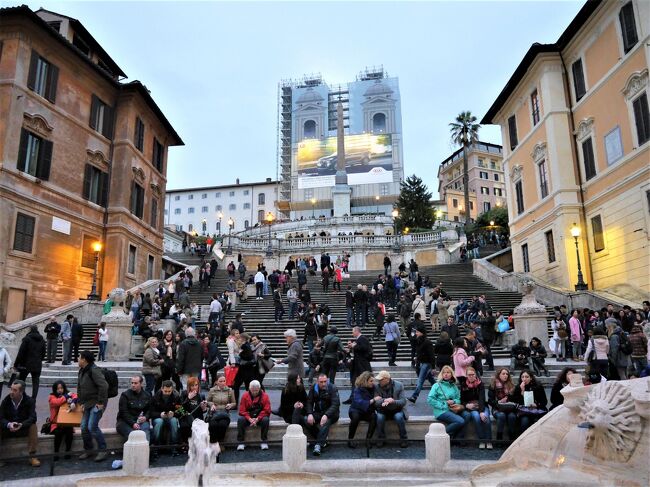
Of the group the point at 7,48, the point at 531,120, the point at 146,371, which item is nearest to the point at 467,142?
the point at 531,120

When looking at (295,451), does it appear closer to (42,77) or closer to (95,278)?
(95,278)

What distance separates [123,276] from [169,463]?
19.7 metres

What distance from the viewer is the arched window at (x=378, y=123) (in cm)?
7925

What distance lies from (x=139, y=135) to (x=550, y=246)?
73.2 ft

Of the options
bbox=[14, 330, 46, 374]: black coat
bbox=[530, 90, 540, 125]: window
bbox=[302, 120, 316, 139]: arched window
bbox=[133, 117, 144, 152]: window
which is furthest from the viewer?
bbox=[302, 120, 316, 139]: arched window

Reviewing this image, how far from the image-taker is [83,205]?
24.0 meters

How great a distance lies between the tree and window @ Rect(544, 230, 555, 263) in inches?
1158

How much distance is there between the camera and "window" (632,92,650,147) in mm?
17859

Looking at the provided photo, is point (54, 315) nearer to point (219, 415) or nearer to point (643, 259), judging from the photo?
point (219, 415)

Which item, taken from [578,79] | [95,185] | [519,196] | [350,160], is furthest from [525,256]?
[350,160]

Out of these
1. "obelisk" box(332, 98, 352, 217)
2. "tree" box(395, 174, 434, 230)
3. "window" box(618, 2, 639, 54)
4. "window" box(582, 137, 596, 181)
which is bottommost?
"window" box(582, 137, 596, 181)

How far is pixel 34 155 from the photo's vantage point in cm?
2141

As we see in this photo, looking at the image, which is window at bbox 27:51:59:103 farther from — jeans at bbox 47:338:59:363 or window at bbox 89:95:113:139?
jeans at bbox 47:338:59:363

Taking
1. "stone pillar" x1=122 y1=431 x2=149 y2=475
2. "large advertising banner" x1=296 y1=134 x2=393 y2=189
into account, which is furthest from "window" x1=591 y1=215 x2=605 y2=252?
"large advertising banner" x1=296 y1=134 x2=393 y2=189
